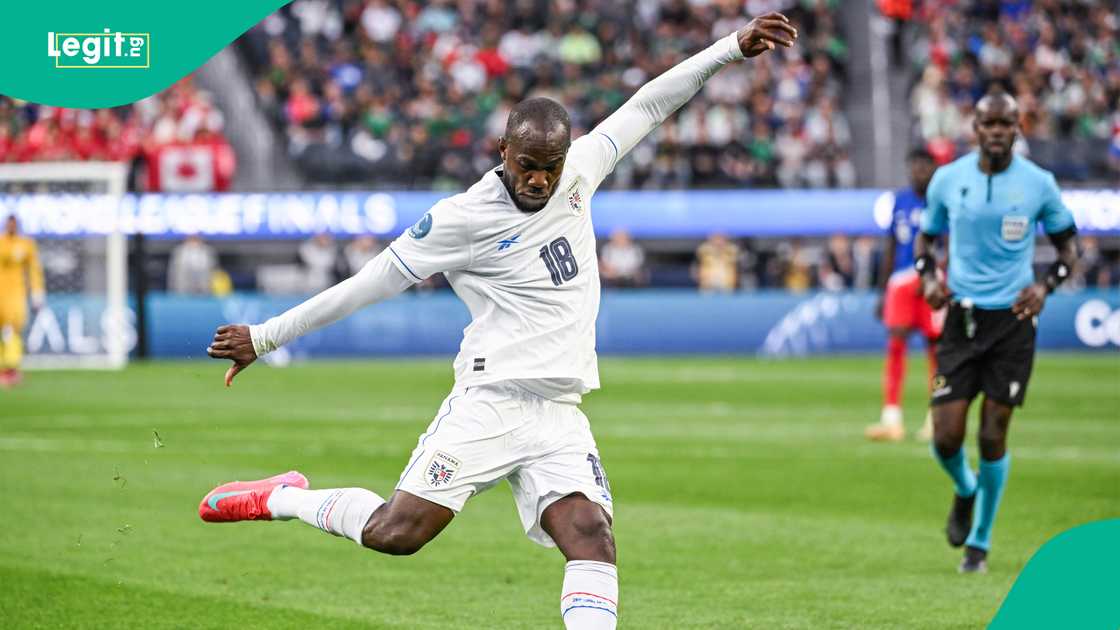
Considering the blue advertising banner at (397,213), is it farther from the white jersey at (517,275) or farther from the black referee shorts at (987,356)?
the white jersey at (517,275)

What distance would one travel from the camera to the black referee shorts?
8.84 m

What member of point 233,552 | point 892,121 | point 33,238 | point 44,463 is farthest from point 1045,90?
point 233,552

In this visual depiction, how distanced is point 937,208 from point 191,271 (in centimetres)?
1862

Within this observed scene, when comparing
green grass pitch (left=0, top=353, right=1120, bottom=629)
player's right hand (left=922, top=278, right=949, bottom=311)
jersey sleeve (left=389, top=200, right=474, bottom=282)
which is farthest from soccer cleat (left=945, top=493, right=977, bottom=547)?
jersey sleeve (left=389, top=200, right=474, bottom=282)

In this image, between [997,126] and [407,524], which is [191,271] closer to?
[997,126]

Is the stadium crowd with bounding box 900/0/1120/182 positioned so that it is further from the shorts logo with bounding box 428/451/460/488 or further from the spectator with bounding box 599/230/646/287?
the shorts logo with bounding box 428/451/460/488

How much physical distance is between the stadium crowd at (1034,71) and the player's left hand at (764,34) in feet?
70.4

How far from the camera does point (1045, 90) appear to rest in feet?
102

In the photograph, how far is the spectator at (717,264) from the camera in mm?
27016

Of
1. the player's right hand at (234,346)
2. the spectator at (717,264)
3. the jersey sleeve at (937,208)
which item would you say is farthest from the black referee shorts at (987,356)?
the spectator at (717,264)

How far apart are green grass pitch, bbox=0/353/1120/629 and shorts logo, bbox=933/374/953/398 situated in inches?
37.3

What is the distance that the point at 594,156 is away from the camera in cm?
650

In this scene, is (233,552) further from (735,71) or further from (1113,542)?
(735,71)

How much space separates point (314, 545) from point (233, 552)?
56 cm
